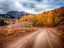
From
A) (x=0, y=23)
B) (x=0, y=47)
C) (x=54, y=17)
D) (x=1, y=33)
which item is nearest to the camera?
(x=0, y=47)

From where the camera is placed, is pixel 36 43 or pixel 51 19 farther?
pixel 51 19

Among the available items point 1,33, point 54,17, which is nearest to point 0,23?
point 54,17

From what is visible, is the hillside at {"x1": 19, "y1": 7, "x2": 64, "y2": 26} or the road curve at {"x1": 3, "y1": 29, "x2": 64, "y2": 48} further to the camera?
the hillside at {"x1": 19, "y1": 7, "x2": 64, "y2": 26}

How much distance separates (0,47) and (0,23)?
7845cm

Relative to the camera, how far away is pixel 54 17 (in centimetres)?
10531

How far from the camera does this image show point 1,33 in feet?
73.6

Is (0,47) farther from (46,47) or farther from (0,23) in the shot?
(0,23)

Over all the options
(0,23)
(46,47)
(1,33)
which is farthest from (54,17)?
(46,47)

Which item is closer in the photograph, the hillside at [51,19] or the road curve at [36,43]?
Answer: the road curve at [36,43]

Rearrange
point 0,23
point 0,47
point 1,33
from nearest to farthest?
point 0,47, point 1,33, point 0,23

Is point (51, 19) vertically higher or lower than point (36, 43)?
higher

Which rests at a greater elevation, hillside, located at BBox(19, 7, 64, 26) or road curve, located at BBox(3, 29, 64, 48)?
hillside, located at BBox(19, 7, 64, 26)

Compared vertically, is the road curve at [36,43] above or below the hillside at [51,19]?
below

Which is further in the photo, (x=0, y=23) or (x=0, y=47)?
(x=0, y=23)
